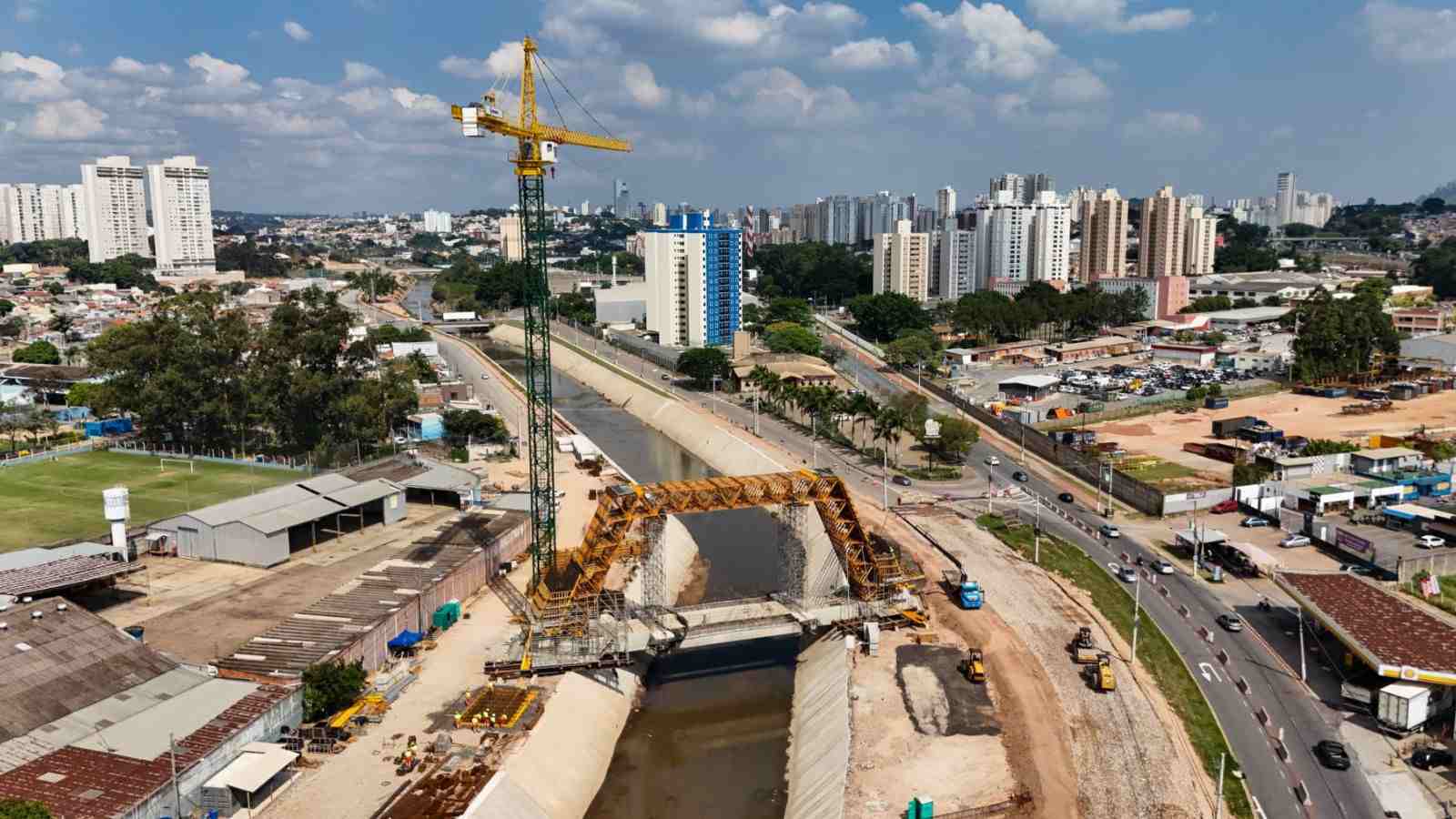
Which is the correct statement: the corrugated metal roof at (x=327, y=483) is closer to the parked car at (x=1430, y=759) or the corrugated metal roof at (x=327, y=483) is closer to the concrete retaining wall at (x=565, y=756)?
the concrete retaining wall at (x=565, y=756)

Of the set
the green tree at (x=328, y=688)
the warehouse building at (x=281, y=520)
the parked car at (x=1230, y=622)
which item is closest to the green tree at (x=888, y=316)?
the warehouse building at (x=281, y=520)

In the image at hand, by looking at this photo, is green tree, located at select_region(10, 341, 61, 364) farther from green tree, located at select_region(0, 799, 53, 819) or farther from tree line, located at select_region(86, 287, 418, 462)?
green tree, located at select_region(0, 799, 53, 819)

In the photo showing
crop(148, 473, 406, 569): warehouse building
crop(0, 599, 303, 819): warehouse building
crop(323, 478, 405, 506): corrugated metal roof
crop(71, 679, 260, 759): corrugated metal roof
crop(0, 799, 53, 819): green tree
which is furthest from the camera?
crop(323, 478, 405, 506): corrugated metal roof

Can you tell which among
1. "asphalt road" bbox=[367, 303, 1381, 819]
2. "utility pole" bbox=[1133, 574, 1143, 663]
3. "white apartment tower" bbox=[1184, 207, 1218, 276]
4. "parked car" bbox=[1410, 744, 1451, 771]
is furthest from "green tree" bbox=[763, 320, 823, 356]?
"white apartment tower" bbox=[1184, 207, 1218, 276]

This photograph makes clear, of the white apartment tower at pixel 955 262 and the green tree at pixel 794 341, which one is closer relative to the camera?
the green tree at pixel 794 341

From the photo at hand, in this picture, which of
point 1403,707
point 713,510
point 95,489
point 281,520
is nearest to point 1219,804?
point 1403,707

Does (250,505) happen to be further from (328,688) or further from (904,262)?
(904,262)

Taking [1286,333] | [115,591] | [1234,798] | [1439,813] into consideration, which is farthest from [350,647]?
[1286,333]
